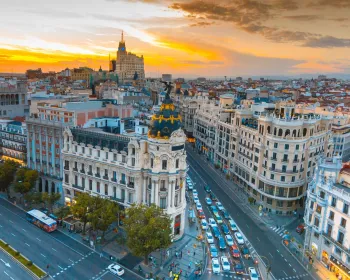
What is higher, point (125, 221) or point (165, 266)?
point (125, 221)

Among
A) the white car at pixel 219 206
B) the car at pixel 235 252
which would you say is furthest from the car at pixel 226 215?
the car at pixel 235 252

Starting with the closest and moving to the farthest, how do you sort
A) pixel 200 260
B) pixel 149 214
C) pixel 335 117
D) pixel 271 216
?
pixel 149 214, pixel 200 260, pixel 271 216, pixel 335 117

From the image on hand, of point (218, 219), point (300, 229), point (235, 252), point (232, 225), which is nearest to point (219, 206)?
point (218, 219)

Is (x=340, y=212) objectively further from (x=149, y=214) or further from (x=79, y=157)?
(x=79, y=157)

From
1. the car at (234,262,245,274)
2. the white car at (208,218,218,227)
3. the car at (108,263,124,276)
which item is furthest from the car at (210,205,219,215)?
the car at (108,263,124,276)

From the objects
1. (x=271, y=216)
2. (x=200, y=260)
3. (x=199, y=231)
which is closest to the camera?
(x=200, y=260)

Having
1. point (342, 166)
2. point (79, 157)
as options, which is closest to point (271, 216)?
point (342, 166)

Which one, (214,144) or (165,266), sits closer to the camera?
(165,266)
